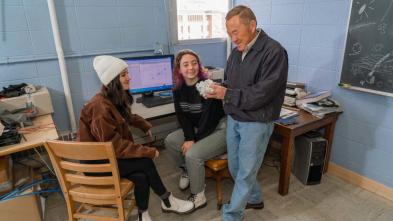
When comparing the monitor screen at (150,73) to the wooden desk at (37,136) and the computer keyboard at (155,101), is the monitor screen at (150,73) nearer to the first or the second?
the computer keyboard at (155,101)

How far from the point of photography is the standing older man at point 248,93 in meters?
1.48

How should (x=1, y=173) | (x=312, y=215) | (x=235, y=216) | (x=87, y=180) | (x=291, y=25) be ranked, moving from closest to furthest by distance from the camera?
(x=87, y=180) < (x=1, y=173) < (x=235, y=216) < (x=312, y=215) < (x=291, y=25)

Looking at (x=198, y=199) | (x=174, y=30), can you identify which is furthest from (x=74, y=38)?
(x=198, y=199)

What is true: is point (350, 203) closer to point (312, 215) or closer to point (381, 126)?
point (312, 215)

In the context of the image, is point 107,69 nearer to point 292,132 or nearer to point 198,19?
point 292,132

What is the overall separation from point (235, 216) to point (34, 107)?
5.78 feet

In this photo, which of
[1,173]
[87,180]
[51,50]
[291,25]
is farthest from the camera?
[291,25]

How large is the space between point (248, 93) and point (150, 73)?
4.11 ft

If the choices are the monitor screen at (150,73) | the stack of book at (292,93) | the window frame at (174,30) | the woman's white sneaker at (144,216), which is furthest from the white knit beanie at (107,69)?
the stack of book at (292,93)

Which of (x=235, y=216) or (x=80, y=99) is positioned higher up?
(x=80, y=99)

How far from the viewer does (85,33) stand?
2445mm

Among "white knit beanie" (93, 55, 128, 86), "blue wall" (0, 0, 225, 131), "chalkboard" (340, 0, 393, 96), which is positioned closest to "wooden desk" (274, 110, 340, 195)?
"chalkboard" (340, 0, 393, 96)

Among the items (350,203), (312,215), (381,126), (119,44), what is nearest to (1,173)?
(119,44)

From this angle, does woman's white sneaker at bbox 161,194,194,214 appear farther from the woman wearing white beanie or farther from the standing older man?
the standing older man
